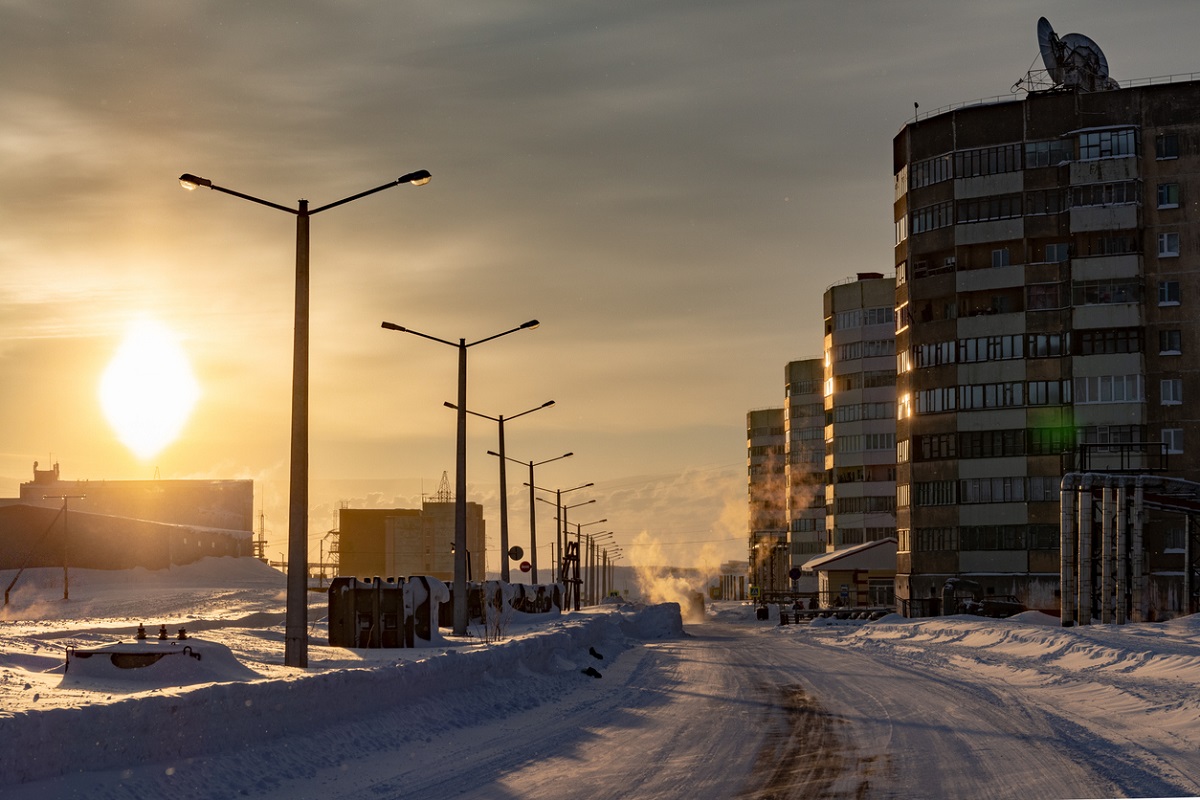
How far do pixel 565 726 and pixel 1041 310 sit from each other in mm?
82088

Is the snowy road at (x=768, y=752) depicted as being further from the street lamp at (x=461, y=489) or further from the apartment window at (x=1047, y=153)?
the apartment window at (x=1047, y=153)

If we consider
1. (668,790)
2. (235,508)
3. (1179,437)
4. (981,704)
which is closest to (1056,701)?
(981,704)

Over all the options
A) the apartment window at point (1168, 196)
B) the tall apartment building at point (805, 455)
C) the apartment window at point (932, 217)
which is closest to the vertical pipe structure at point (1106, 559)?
the apartment window at point (1168, 196)

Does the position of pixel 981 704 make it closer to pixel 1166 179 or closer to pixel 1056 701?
pixel 1056 701

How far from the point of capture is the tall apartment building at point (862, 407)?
472 feet

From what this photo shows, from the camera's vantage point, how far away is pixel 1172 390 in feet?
302

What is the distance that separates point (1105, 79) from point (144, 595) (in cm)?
7510

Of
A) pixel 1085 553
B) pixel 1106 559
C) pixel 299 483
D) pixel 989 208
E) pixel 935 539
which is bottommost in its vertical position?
pixel 935 539

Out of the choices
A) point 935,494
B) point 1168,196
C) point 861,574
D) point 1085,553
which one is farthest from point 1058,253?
point 861,574

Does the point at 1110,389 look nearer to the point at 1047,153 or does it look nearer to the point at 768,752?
the point at 1047,153

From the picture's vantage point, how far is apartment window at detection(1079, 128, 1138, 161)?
93688mm

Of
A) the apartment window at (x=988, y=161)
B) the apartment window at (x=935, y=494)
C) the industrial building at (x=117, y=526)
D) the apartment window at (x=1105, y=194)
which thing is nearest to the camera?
the apartment window at (x=1105, y=194)

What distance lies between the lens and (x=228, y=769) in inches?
541

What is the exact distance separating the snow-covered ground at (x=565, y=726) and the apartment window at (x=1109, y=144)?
67.4 metres
